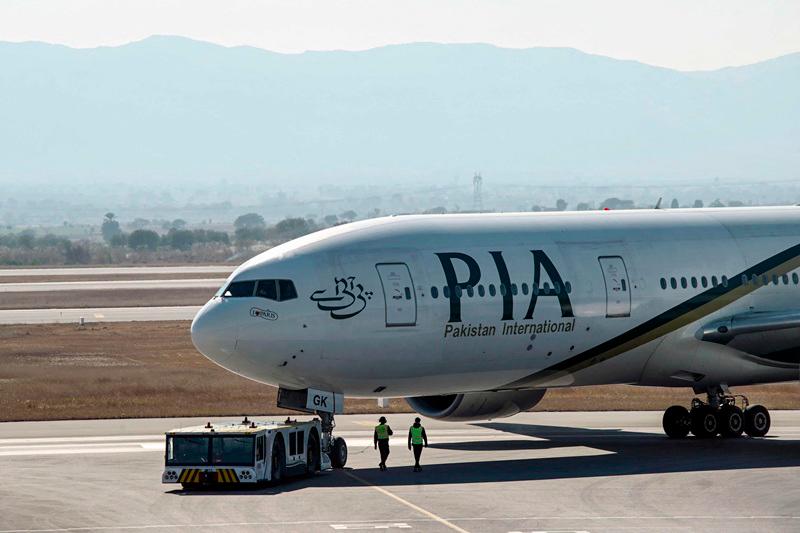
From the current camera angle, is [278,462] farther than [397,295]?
No

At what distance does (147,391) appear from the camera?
59062mm

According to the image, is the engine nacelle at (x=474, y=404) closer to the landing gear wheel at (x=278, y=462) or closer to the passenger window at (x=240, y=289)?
the landing gear wheel at (x=278, y=462)

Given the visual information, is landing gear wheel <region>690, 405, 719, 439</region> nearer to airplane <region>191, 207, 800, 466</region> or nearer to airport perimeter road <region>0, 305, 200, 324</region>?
airplane <region>191, 207, 800, 466</region>

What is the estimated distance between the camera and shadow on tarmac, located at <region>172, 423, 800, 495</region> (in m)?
37.6

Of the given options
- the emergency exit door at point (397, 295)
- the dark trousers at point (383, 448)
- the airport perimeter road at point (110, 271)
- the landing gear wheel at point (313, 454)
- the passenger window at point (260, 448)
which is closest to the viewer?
the passenger window at point (260, 448)

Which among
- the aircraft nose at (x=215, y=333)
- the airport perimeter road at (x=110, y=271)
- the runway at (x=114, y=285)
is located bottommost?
the runway at (x=114, y=285)

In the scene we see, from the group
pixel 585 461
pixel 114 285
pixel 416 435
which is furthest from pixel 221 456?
pixel 114 285

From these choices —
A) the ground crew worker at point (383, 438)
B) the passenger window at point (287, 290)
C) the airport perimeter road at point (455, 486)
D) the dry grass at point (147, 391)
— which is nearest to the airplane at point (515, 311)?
the passenger window at point (287, 290)

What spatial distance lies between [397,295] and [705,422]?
12.2 m

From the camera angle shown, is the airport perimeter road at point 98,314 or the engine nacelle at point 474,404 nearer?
the engine nacelle at point 474,404

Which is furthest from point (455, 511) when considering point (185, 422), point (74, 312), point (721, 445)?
point (74, 312)

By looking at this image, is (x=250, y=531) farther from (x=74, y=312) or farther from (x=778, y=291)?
(x=74, y=312)

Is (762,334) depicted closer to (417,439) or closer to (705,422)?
(705,422)

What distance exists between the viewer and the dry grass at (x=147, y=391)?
178ft
